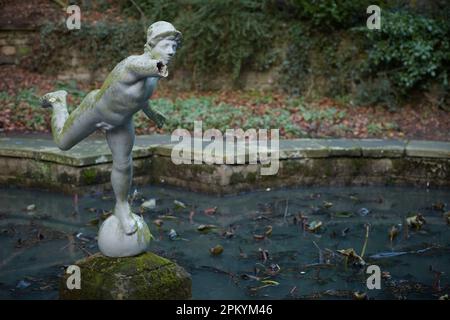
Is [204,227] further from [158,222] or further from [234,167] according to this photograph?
[234,167]

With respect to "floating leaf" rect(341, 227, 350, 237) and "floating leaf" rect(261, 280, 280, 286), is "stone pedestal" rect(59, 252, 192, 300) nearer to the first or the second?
"floating leaf" rect(261, 280, 280, 286)

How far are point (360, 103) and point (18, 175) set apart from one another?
17.2 ft

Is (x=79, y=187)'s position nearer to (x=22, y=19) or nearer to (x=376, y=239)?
(x=376, y=239)

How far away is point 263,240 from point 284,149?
1.80 meters

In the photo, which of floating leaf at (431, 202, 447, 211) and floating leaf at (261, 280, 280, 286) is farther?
floating leaf at (431, 202, 447, 211)

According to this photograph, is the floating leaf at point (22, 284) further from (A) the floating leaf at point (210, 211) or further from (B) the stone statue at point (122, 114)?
(A) the floating leaf at point (210, 211)

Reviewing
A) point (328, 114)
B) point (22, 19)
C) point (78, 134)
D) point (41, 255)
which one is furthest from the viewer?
point (22, 19)

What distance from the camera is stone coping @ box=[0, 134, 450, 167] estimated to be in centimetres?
622

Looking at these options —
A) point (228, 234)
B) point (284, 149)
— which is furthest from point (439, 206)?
point (228, 234)

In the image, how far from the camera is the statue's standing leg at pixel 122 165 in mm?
3234

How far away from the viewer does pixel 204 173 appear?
20.7 ft

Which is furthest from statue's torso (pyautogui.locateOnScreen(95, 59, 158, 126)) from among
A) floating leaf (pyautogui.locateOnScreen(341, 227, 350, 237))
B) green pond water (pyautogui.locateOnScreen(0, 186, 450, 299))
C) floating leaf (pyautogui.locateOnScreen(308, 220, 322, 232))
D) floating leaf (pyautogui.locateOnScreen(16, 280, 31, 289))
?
floating leaf (pyautogui.locateOnScreen(341, 227, 350, 237))

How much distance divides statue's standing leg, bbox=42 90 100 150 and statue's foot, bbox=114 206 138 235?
0.44m

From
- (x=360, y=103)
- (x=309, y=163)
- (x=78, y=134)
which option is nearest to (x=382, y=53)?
(x=360, y=103)
